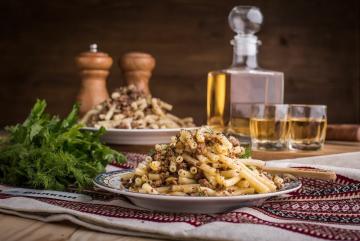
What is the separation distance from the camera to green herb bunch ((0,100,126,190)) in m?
1.09

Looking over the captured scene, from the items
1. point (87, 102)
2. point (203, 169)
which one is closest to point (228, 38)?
point (87, 102)

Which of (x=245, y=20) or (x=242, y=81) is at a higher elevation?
(x=245, y=20)

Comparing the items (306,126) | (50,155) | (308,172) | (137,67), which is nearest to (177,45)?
(137,67)

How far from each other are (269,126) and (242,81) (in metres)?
0.37

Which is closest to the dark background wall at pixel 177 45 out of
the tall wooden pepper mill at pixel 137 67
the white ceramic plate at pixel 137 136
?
the tall wooden pepper mill at pixel 137 67

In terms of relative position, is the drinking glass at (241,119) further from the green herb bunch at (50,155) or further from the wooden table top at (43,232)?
the wooden table top at (43,232)

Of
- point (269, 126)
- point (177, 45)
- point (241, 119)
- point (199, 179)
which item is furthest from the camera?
point (177, 45)

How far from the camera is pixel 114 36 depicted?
10.1ft

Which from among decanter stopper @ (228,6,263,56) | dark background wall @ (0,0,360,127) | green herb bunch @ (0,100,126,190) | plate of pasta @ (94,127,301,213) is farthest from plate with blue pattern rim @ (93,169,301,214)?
dark background wall @ (0,0,360,127)

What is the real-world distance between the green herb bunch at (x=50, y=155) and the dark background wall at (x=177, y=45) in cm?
182

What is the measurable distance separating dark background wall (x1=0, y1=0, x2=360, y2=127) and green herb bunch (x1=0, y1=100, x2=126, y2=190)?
182 cm

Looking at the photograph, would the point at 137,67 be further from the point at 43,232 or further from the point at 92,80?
the point at 43,232

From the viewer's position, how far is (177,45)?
3.09 meters

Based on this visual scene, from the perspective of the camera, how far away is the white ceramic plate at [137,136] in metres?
1.52
